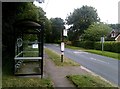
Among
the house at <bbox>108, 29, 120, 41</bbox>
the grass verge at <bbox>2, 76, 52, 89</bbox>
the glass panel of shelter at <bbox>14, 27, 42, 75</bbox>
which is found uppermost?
the house at <bbox>108, 29, 120, 41</bbox>

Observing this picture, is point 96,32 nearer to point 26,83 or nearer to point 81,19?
point 81,19

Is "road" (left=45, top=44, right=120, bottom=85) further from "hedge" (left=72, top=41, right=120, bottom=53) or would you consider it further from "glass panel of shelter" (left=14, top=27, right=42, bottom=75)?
"hedge" (left=72, top=41, right=120, bottom=53)

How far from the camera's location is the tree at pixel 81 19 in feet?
279

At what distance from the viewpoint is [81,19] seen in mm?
85812

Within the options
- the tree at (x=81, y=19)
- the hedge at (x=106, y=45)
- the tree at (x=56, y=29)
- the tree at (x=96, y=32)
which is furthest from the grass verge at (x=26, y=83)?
the tree at (x=56, y=29)

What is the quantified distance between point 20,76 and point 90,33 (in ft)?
175

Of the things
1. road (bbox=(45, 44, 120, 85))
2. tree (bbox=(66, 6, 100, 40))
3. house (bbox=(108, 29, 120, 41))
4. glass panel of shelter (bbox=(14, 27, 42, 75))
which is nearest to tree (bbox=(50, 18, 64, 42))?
tree (bbox=(66, 6, 100, 40))

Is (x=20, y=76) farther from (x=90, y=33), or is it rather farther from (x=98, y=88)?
(x=90, y=33)

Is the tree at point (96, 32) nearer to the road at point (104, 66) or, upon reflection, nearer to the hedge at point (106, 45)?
the hedge at point (106, 45)

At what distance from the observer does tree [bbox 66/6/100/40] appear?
8512 cm

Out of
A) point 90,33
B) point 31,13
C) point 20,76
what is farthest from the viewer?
point 90,33

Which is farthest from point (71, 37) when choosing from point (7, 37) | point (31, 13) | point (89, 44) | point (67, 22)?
point (7, 37)

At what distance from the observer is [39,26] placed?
13094 millimetres

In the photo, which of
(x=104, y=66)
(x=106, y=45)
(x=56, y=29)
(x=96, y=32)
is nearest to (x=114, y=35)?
(x=96, y=32)
